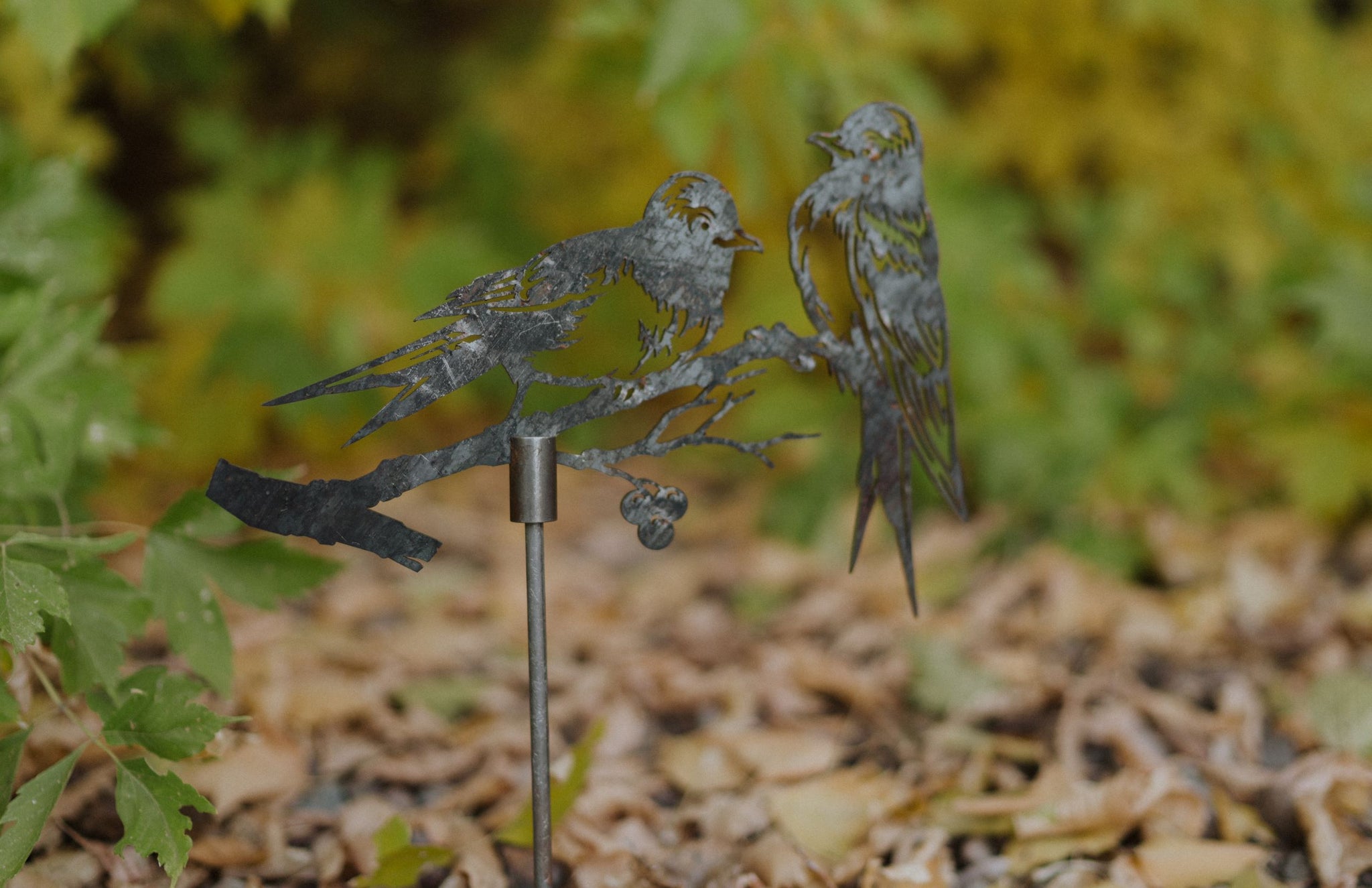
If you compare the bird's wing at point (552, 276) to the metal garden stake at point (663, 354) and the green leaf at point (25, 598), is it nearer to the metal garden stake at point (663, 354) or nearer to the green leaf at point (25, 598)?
the metal garden stake at point (663, 354)

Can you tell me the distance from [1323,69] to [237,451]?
2.45 metres

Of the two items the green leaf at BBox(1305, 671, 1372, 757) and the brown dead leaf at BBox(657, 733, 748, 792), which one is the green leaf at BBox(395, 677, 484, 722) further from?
the green leaf at BBox(1305, 671, 1372, 757)

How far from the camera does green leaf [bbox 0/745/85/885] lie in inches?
27.2

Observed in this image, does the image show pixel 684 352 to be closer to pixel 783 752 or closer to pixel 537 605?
pixel 537 605

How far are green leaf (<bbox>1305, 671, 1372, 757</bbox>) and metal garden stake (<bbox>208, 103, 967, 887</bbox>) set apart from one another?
0.60 m

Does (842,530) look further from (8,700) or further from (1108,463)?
(8,700)

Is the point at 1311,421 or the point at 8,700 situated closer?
the point at 8,700

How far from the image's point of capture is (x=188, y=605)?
89 cm

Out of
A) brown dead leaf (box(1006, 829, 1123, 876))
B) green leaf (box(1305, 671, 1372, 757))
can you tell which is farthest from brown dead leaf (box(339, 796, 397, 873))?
green leaf (box(1305, 671, 1372, 757))

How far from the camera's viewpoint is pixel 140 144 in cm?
257

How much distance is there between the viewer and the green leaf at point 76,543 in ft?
2.44

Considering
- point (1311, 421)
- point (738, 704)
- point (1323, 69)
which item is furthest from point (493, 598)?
point (1323, 69)

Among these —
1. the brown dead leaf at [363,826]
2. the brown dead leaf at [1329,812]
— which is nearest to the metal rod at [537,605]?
the brown dead leaf at [363,826]

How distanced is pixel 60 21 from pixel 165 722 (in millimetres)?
629
